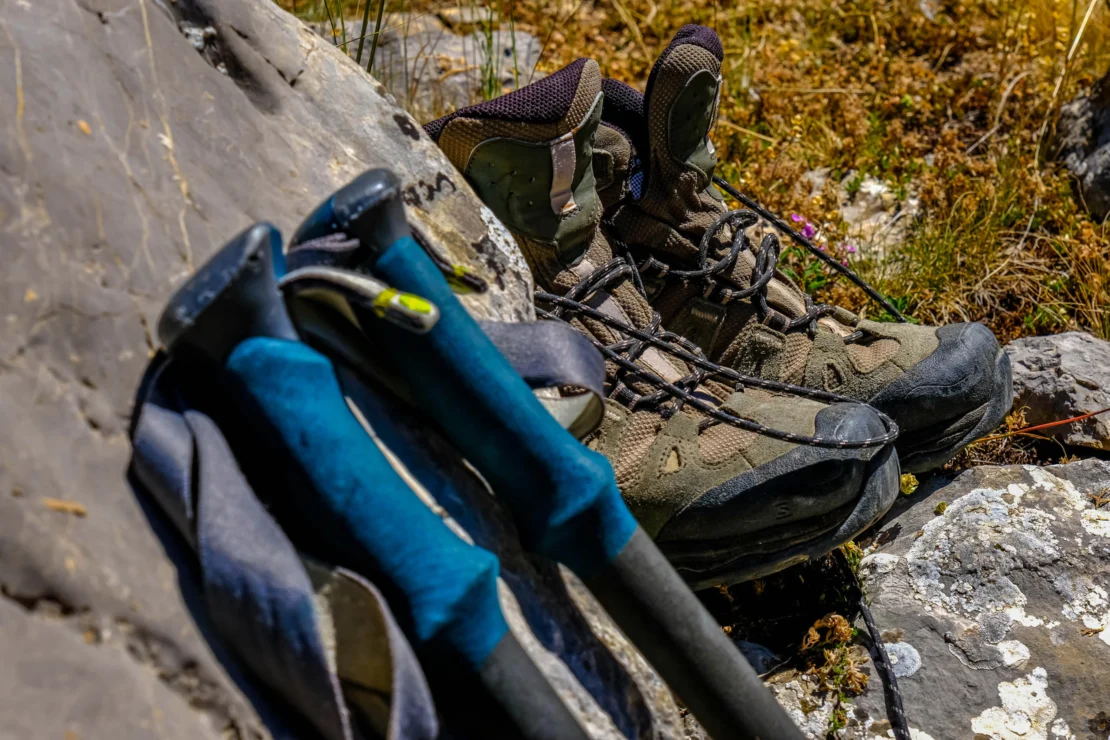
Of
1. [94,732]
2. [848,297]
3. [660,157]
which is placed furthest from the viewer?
[848,297]

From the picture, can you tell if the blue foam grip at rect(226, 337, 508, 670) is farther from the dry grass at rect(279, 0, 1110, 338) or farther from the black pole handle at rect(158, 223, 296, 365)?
the dry grass at rect(279, 0, 1110, 338)

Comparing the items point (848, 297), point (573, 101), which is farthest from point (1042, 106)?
point (573, 101)

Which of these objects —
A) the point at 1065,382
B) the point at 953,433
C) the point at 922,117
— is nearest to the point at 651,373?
the point at 953,433

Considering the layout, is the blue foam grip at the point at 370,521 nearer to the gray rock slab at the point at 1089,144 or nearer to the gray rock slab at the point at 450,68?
the gray rock slab at the point at 450,68

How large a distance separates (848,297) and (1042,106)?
128cm

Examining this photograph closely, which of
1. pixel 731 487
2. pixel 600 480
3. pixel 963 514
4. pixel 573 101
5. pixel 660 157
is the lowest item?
pixel 963 514

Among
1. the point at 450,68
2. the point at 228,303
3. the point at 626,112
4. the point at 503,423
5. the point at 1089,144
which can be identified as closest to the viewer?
the point at 228,303

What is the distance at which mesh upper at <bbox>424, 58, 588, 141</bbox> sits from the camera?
71.0 inches

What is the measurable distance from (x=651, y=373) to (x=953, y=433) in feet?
2.55

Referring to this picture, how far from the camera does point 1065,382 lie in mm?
2672

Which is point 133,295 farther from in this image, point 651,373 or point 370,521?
point 651,373

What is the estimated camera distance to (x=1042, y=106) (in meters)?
3.58

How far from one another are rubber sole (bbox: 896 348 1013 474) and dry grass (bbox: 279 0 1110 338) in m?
0.80

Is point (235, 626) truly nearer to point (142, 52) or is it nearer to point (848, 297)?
point (142, 52)
